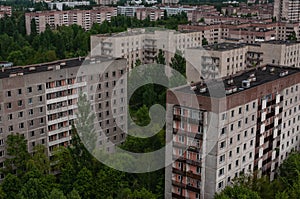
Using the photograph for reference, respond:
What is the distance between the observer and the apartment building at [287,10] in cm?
5807

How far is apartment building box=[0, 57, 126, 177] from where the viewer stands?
711 inches

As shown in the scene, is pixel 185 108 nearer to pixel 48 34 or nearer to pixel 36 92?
pixel 36 92

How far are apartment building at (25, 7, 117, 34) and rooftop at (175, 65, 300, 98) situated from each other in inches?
1561

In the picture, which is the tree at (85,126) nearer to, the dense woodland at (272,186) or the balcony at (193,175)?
the balcony at (193,175)

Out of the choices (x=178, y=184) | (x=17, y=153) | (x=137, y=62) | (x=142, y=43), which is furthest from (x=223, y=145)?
(x=142, y=43)

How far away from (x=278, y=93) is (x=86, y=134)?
7899 mm

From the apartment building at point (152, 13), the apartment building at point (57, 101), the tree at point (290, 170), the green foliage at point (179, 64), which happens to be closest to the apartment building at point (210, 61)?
the green foliage at point (179, 64)

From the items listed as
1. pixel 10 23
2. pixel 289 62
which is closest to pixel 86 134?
pixel 289 62

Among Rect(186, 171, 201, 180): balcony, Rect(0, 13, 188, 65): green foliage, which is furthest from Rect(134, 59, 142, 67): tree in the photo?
Rect(186, 171, 201, 180): balcony

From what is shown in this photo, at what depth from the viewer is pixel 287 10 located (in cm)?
5838

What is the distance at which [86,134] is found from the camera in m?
18.0

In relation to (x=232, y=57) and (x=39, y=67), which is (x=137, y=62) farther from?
(x=39, y=67)

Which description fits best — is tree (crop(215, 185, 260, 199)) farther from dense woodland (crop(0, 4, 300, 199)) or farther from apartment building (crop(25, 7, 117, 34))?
apartment building (crop(25, 7, 117, 34))

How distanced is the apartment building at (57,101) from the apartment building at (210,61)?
24.2 ft
